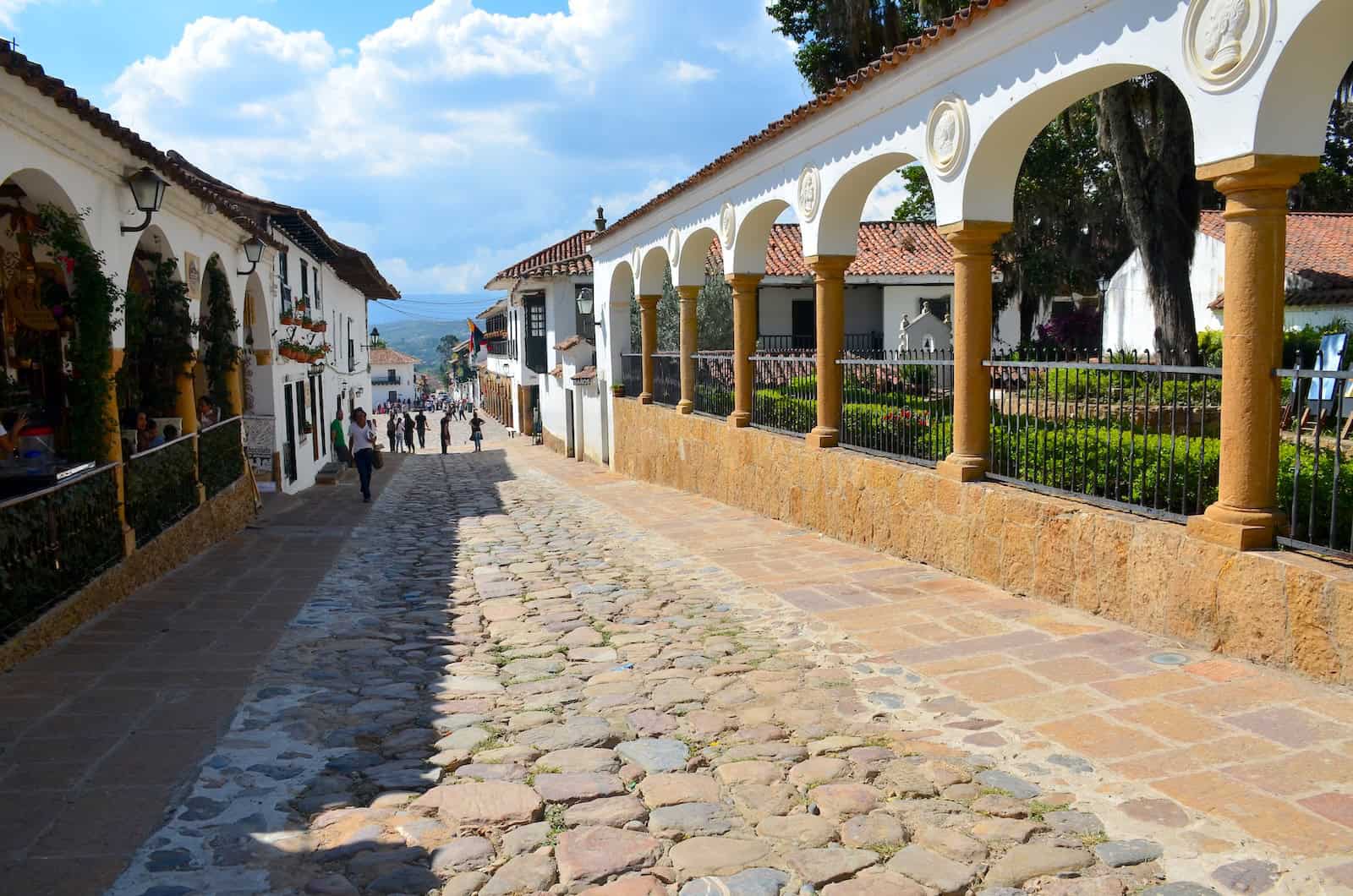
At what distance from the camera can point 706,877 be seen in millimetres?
3443

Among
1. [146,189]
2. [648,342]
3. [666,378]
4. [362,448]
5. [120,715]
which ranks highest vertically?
[146,189]

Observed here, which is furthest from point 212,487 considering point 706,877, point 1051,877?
point 1051,877

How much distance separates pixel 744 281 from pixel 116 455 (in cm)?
760

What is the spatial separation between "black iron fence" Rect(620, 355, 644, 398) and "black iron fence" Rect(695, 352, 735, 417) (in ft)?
11.3

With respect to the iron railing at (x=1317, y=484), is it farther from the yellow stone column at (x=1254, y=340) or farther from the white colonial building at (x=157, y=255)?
the white colonial building at (x=157, y=255)

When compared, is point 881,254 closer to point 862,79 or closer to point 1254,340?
point 862,79

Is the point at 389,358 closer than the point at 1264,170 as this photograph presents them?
No

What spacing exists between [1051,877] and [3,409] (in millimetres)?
8711

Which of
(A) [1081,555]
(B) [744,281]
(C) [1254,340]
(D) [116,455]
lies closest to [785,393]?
(B) [744,281]

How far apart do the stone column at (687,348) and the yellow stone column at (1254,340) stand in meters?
10.5

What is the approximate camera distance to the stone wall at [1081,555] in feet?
16.1

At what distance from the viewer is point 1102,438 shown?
6.77 meters

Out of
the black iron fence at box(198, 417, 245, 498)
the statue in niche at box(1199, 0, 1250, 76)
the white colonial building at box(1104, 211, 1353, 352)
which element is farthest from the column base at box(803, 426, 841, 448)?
the white colonial building at box(1104, 211, 1353, 352)

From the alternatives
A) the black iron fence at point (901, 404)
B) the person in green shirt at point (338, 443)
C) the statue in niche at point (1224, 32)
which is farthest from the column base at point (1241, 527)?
the person in green shirt at point (338, 443)
